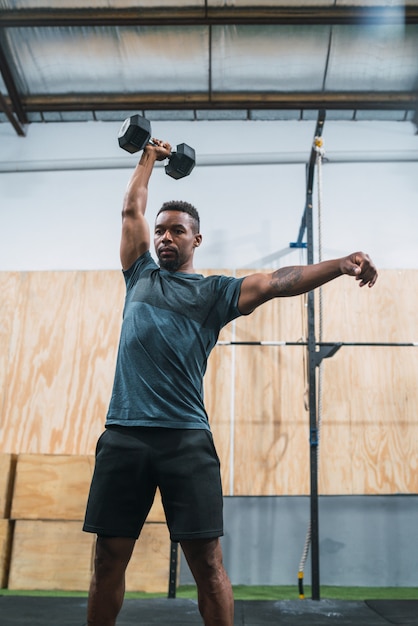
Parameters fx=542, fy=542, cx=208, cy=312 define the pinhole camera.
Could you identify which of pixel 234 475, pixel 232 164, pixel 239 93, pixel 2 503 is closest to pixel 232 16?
pixel 239 93

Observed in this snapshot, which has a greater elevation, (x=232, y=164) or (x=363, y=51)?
(x=363, y=51)

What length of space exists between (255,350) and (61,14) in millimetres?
2755

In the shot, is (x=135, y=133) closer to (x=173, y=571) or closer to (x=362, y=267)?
(x=362, y=267)

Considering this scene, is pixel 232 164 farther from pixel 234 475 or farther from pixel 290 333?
pixel 234 475

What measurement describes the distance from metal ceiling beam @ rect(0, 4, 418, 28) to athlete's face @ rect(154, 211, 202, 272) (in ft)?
8.63

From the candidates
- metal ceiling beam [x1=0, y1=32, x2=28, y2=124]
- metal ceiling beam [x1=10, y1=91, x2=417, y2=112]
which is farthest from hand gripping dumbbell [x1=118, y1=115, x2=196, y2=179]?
metal ceiling beam [x1=0, y1=32, x2=28, y2=124]

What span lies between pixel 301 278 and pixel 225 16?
118 inches

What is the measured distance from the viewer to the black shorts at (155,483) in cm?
142

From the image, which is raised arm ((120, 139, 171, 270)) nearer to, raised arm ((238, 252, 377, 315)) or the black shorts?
raised arm ((238, 252, 377, 315))

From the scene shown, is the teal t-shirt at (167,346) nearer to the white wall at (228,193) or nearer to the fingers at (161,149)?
the fingers at (161,149)

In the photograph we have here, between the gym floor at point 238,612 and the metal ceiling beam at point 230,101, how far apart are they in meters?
3.47

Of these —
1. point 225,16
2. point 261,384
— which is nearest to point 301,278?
point 261,384

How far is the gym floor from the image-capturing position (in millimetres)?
2373

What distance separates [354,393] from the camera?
12.0 ft
